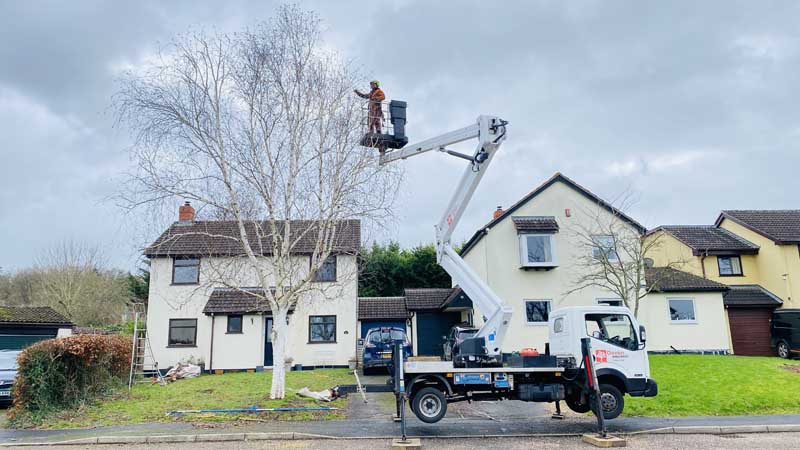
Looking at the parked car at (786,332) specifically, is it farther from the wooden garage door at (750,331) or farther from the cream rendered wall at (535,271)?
the cream rendered wall at (535,271)

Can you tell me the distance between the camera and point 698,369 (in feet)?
55.4

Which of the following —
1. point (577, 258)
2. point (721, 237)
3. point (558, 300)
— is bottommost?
point (558, 300)

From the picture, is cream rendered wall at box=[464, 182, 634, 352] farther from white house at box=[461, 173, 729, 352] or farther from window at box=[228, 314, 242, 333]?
window at box=[228, 314, 242, 333]

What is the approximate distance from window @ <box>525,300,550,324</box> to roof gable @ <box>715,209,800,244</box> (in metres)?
13.4

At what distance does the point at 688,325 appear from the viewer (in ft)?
74.8

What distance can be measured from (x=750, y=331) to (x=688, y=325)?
4.30 metres

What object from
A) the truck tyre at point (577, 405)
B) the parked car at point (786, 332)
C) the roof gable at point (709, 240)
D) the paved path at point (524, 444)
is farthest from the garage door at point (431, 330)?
the paved path at point (524, 444)

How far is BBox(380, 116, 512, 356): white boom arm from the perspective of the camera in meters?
11.0

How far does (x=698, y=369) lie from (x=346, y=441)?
13.1 meters

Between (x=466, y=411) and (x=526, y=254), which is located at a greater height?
(x=526, y=254)

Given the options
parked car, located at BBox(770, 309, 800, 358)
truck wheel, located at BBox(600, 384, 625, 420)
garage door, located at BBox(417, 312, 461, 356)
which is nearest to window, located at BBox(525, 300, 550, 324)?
garage door, located at BBox(417, 312, 461, 356)

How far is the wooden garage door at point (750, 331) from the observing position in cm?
2427

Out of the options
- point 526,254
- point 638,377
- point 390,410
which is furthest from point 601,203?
point 390,410

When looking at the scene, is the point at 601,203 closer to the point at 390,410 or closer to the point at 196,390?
the point at 390,410
